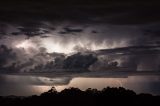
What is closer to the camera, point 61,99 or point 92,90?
point 61,99

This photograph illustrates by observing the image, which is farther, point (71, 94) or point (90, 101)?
point (71, 94)

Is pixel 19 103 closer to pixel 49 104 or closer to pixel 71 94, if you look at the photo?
pixel 49 104

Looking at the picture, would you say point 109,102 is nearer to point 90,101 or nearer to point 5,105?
point 90,101

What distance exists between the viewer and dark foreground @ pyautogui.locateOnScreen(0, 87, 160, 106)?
15800 cm

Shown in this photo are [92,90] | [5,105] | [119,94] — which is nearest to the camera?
[5,105]

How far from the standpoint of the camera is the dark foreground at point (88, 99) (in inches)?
6220

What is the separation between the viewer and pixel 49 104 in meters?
158

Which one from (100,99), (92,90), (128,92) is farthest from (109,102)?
(92,90)

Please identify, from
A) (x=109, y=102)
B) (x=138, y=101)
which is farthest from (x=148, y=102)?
(x=109, y=102)

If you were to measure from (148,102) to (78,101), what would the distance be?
94.6 ft

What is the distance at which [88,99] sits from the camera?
166250 millimetres

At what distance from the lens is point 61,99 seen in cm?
17150

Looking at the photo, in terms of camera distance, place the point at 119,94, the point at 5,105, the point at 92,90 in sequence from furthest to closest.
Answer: the point at 92,90
the point at 119,94
the point at 5,105

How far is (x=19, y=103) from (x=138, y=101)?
50.1 meters
